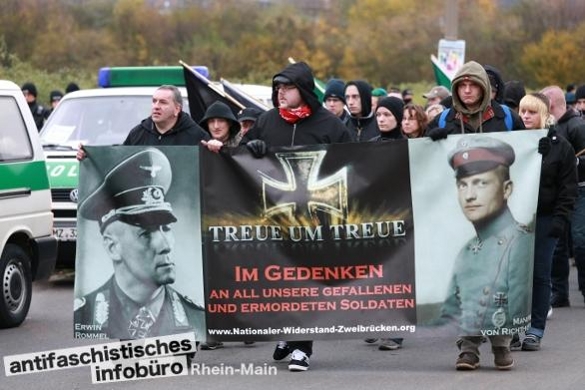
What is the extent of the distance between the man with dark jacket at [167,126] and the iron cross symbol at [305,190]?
83 centimetres

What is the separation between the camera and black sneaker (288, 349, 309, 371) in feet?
30.7

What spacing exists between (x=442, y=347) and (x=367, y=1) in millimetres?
55953

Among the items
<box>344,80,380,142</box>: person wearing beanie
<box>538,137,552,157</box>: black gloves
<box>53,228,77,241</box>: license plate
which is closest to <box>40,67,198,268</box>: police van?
<box>53,228,77,241</box>: license plate

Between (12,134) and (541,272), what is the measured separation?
15.6 ft

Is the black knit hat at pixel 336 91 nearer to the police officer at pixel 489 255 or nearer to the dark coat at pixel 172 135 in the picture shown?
the dark coat at pixel 172 135

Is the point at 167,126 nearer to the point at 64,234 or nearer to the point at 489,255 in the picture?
the point at 489,255

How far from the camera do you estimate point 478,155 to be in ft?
30.5

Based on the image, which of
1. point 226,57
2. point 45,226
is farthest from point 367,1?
point 45,226

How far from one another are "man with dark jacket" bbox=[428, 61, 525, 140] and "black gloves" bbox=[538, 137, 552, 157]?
16.7 inches

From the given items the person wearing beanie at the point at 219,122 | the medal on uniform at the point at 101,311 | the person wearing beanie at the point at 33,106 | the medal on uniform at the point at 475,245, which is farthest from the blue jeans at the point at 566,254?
the person wearing beanie at the point at 33,106

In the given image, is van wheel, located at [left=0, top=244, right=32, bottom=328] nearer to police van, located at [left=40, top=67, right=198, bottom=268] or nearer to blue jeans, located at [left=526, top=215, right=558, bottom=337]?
police van, located at [left=40, top=67, right=198, bottom=268]

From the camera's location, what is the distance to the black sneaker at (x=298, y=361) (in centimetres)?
937

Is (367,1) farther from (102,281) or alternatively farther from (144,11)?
(102,281)

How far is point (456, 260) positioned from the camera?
929 cm
